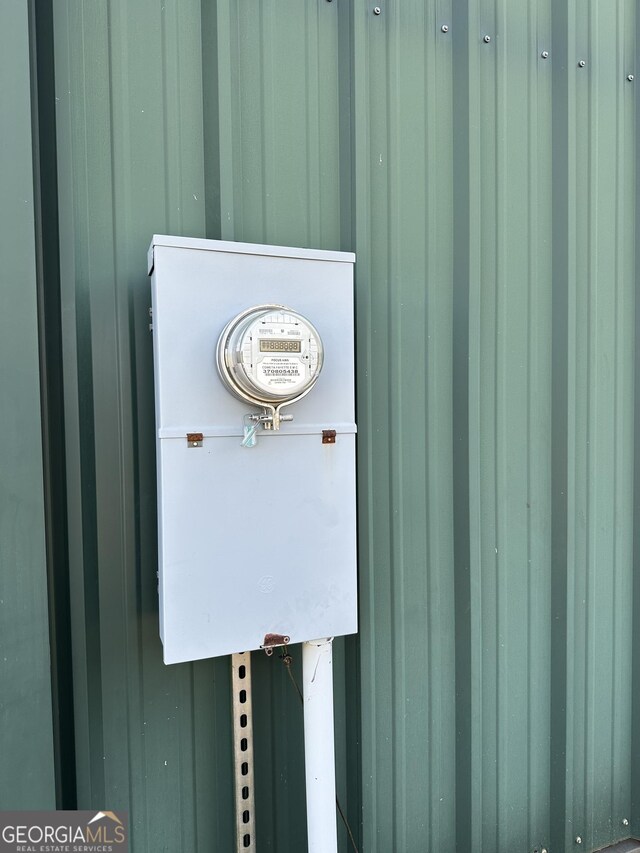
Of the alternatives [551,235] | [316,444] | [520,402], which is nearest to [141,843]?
[316,444]

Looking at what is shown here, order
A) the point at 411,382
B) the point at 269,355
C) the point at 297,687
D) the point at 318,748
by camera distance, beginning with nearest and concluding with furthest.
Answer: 1. the point at 269,355
2. the point at 318,748
3. the point at 297,687
4. the point at 411,382

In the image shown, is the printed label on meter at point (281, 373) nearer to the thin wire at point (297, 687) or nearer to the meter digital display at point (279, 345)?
the meter digital display at point (279, 345)

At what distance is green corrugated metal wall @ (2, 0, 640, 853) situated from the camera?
5.10 feet

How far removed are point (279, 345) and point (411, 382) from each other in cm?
65

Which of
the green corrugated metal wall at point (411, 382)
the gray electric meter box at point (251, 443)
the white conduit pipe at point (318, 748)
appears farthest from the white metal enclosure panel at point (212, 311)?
the white conduit pipe at point (318, 748)

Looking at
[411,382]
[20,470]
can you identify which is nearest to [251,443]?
[20,470]

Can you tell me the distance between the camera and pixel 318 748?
5.19 feet

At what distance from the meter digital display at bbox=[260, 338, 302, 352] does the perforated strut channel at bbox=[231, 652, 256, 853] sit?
836mm

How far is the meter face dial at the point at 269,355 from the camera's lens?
1341 millimetres

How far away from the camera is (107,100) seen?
1.54m

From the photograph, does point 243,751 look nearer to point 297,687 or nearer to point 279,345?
point 297,687

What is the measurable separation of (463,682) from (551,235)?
60.6 inches

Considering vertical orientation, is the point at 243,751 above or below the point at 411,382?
below

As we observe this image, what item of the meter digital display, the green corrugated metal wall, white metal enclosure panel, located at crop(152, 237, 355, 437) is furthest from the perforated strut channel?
the meter digital display
